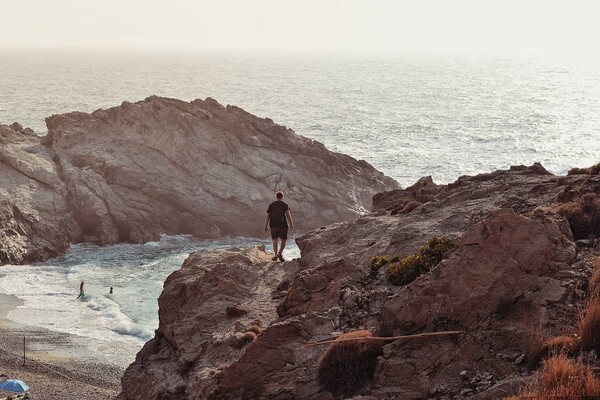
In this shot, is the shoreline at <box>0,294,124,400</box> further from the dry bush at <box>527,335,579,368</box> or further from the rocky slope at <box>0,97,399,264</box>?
the dry bush at <box>527,335,579,368</box>

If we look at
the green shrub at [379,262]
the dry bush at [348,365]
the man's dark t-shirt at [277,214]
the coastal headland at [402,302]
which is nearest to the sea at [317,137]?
the coastal headland at [402,302]

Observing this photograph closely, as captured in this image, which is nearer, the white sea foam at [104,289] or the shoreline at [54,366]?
the shoreline at [54,366]

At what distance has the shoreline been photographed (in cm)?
3067

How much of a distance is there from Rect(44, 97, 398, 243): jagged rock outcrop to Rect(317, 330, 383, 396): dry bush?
4656 cm

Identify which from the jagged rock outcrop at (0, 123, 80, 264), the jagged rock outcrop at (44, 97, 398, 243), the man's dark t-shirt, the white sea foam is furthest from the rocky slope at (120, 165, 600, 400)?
A: the jagged rock outcrop at (44, 97, 398, 243)

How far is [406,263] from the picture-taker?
1709 centimetres

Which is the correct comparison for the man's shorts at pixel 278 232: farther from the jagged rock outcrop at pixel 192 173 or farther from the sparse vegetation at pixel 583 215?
the jagged rock outcrop at pixel 192 173

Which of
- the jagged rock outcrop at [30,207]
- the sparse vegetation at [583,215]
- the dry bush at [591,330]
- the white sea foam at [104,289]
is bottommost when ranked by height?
the white sea foam at [104,289]

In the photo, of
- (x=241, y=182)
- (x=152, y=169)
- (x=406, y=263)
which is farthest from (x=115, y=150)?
(x=406, y=263)

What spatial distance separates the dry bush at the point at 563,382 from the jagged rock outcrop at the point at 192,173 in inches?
1997

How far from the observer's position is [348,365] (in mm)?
13820

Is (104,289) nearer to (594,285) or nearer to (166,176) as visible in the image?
(166,176)

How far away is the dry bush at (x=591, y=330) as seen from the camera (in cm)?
1166

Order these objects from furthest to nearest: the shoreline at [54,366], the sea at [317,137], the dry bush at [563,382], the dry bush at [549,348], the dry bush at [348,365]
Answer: the sea at [317,137] < the shoreline at [54,366] < the dry bush at [348,365] < the dry bush at [549,348] < the dry bush at [563,382]
